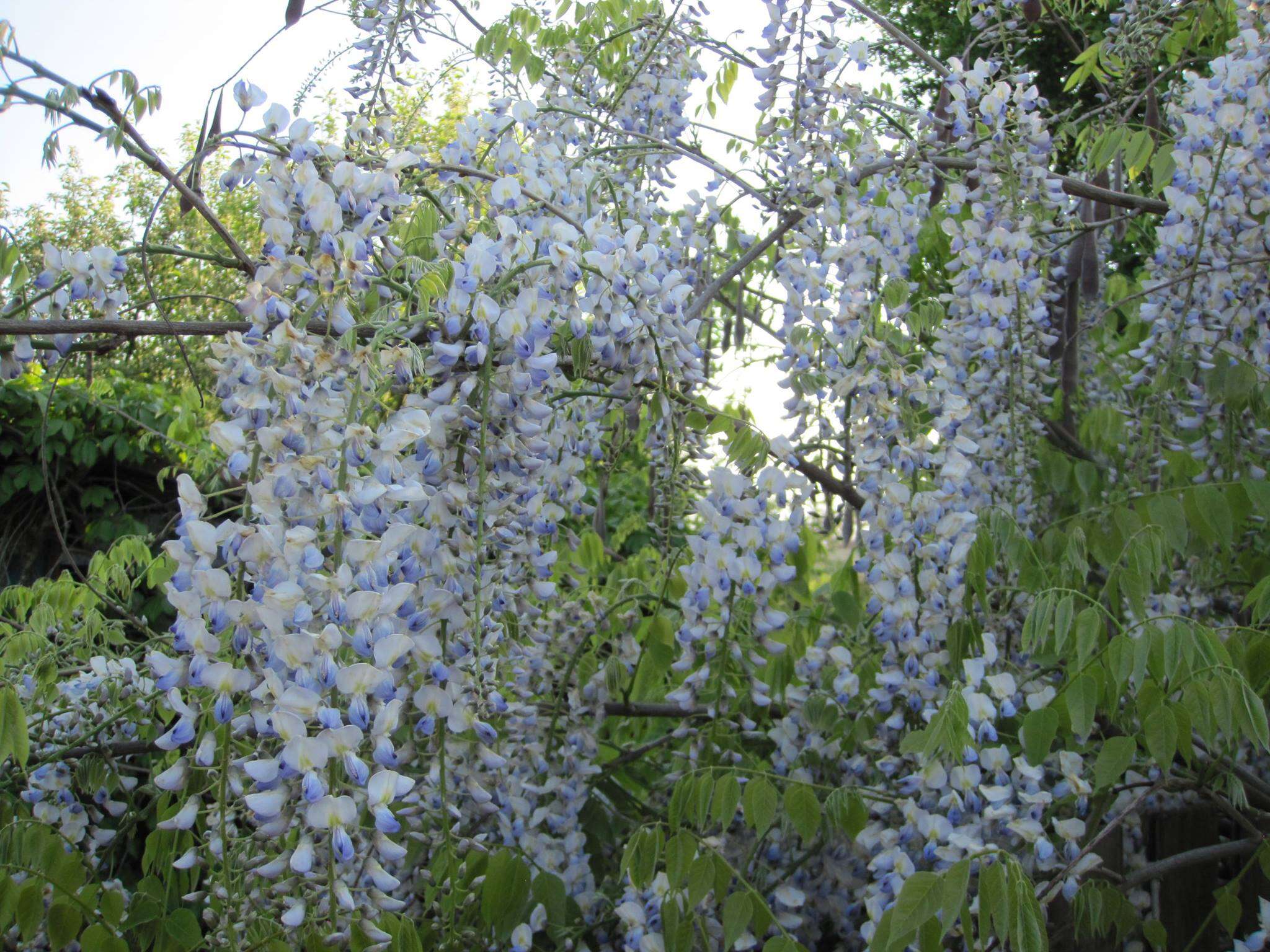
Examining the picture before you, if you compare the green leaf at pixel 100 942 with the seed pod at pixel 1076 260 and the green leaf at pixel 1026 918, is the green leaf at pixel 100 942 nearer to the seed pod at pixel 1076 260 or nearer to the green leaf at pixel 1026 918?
the green leaf at pixel 1026 918

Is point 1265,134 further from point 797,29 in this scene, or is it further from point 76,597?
point 76,597

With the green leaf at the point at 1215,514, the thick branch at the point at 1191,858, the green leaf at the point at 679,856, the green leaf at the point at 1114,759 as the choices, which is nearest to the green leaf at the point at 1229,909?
the thick branch at the point at 1191,858

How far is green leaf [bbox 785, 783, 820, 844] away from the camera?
5.76 ft

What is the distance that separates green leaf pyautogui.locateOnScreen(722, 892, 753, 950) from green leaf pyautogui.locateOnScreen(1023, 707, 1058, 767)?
0.50 m

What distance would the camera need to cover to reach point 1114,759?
167 cm

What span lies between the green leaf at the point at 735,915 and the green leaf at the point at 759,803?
0.10 metres

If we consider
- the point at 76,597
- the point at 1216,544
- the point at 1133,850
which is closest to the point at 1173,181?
the point at 1216,544

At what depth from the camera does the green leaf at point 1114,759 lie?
5.48 ft

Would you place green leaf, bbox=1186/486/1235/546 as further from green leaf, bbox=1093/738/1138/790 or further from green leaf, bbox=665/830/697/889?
green leaf, bbox=665/830/697/889

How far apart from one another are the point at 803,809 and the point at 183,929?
45.1 inches

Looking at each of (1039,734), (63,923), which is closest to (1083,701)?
(1039,734)

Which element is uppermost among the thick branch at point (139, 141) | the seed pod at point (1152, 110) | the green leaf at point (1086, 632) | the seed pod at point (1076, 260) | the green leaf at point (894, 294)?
the seed pod at point (1152, 110)

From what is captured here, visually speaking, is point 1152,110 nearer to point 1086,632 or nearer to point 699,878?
point 1086,632

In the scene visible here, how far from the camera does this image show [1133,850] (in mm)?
2506
